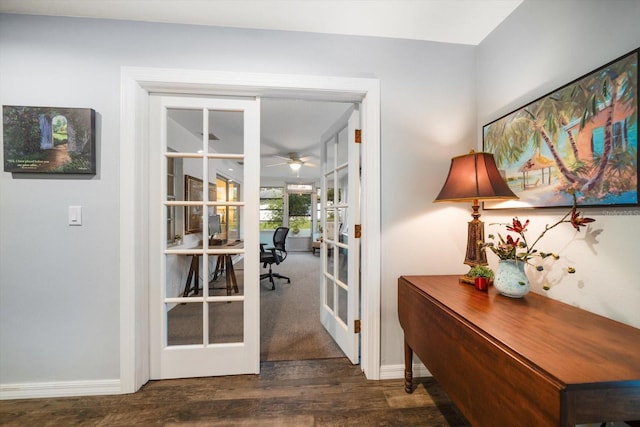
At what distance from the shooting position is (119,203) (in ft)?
5.29

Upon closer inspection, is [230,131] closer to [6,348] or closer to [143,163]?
[143,163]

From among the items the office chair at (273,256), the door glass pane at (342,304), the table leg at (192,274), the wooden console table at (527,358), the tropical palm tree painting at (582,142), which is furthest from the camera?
the office chair at (273,256)

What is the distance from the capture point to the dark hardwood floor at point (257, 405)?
4.65 ft

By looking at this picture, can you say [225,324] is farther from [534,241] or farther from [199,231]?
[534,241]

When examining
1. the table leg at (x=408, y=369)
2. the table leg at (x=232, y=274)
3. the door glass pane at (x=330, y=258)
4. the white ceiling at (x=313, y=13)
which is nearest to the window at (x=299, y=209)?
the door glass pane at (x=330, y=258)

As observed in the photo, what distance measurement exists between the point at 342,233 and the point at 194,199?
3.80 ft

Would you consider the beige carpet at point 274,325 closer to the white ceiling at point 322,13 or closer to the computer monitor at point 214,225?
the computer monitor at point 214,225

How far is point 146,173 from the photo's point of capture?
1691mm

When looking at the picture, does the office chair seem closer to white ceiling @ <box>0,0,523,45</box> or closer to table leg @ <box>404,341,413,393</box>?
table leg @ <box>404,341,413,393</box>

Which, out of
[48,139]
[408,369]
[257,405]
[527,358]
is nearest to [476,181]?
[527,358]

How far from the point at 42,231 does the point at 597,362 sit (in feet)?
8.81

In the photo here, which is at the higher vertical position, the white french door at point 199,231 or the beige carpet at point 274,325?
the white french door at point 199,231

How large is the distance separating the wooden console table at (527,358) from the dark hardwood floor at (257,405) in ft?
1.52

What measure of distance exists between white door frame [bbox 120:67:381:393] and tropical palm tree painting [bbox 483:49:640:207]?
0.82 metres
